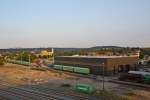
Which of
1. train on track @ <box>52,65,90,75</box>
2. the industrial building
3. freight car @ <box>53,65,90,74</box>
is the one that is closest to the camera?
the industrial building

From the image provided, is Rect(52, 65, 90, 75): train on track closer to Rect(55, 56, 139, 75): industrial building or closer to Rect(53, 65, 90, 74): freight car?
Rect(53, 65, 90, 74): freight car

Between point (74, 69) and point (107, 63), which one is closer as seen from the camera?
point (107, 63)

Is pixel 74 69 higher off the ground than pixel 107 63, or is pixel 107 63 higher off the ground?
pixel 107 63

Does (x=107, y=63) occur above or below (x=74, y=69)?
above

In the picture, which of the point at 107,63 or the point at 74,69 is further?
the point at 74,69

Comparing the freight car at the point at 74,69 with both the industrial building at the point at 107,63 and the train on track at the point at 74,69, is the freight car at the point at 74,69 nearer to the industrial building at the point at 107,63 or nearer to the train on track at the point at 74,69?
the train on track at the point at 74,69

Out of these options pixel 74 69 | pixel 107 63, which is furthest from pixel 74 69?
pixel 107 63

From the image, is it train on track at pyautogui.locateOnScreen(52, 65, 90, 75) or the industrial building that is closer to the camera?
the industrial building

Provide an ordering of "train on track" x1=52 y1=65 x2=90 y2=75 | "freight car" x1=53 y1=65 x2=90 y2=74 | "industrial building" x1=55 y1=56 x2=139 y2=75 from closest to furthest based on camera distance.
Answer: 1. "industrial building" x1=55 y1=56 x2=139 y2=75
2. "train on track" x1=52 y1=65 x2=90 y2=75
3. "freight car" x1=53 y1=65 x2=90 y2=74

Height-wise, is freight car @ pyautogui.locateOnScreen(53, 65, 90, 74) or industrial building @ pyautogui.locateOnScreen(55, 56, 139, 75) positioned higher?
industrial building @ pyautogui.locateOnScreen(55, 56, 139, 75)

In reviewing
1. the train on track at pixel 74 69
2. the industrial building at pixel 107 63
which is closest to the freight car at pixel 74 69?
the train on track at pixel 74 69

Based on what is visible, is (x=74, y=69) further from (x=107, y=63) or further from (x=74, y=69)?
(x=107, y=63)

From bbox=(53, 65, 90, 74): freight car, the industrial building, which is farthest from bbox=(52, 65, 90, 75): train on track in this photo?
the industrial building

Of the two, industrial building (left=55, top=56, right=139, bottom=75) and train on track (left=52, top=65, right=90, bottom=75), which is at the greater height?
industrial building (left=55, top=56, right=139, bottom=75)
